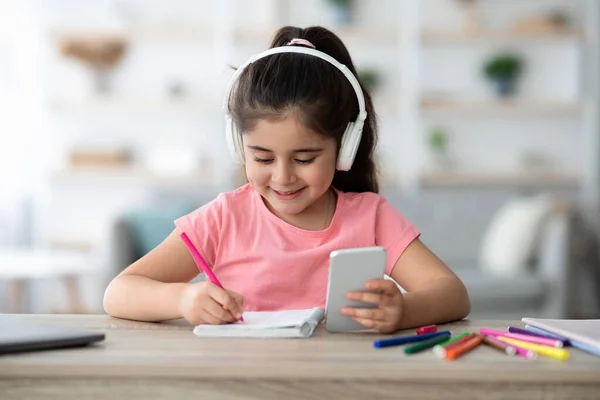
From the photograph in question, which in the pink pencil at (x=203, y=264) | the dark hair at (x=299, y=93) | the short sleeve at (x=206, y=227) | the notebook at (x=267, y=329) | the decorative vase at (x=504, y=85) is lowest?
the notebook at (x=267, y=329)

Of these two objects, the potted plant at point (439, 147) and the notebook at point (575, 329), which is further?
the potted plant at point (439, 147)

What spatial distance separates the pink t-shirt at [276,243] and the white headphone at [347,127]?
109mm

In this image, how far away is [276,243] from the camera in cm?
146

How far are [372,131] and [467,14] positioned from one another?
3.88 m

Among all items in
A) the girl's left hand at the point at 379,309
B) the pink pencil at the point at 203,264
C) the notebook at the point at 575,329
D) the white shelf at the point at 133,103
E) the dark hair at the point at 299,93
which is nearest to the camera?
the notebook at the point at 575,329

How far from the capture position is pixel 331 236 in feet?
4.84

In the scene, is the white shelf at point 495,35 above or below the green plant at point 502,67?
above

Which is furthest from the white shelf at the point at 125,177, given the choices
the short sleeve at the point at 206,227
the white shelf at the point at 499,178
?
the short sleeve at the point at 206,227

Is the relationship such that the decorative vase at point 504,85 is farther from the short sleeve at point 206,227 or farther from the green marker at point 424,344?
the green marker at point 424,344

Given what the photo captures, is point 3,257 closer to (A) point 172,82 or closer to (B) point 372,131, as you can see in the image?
(A) point 172,82

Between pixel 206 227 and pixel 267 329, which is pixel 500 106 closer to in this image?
pixel 206 227

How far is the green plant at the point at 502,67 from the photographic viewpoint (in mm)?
5203

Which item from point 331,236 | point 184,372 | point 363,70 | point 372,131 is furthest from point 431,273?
point 363,70

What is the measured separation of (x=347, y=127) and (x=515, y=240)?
116 inches
